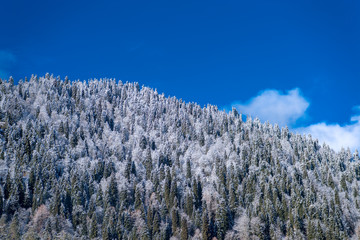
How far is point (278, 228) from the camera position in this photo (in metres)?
131

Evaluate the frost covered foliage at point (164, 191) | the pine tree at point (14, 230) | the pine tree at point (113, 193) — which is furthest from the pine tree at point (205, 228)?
the pine tree at point (14, 230)

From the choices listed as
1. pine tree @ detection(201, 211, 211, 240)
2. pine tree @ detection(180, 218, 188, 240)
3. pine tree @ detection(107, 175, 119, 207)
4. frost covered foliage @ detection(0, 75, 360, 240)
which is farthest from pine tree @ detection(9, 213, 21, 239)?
pine tree @ detection(201, 211, 211, 240)

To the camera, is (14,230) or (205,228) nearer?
(14,230)

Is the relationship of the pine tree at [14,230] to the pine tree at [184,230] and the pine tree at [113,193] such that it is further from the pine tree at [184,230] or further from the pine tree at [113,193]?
the pine tree at [184,230]

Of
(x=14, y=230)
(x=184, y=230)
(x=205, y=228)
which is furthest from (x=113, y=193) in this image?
(x=14, y=230)

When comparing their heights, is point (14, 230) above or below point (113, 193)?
below

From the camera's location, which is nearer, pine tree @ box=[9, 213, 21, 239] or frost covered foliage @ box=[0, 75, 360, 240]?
pine tree @ box=[9, 213, 21, 239]

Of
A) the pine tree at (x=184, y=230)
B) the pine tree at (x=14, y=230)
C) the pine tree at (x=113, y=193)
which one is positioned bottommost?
the pine tree at (x=14, y=230)

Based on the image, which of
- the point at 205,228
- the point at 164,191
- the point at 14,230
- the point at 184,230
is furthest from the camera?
the point at 164,191

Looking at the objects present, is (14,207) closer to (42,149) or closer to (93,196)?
(93,196)

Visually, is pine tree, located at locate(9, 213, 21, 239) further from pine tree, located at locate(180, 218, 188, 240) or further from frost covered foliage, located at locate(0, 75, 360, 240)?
pine tree, located at locate(180, 218, 188, 240)

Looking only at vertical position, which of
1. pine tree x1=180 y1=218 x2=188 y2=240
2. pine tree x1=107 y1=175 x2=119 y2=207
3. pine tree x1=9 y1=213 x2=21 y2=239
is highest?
pine tree x1=107 y1=175 x2=119 y2=207

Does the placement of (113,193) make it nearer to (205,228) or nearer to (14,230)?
(205,228)

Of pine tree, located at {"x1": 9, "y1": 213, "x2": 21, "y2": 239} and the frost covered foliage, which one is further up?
the frost covered foliage
